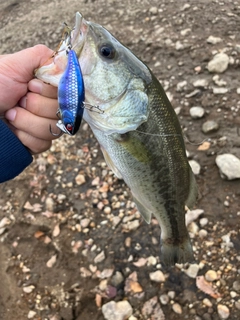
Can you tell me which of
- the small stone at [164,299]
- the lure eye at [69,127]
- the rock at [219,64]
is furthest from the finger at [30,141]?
the rock at [219,64]

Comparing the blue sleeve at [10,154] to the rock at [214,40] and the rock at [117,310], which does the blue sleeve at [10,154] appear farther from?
the rock at [214,40]

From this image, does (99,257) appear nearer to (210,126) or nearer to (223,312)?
(223,312)

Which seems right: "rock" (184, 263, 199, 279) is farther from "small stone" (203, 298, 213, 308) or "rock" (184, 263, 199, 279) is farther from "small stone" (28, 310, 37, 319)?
"small stone" (28, 310, 37, 319)

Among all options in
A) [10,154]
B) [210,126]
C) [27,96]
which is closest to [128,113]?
[27,96]

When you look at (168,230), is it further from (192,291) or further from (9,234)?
(9,234)

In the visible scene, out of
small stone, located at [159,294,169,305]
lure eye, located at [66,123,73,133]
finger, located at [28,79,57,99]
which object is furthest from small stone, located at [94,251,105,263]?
lure eye, located at [66,123,73,133]
